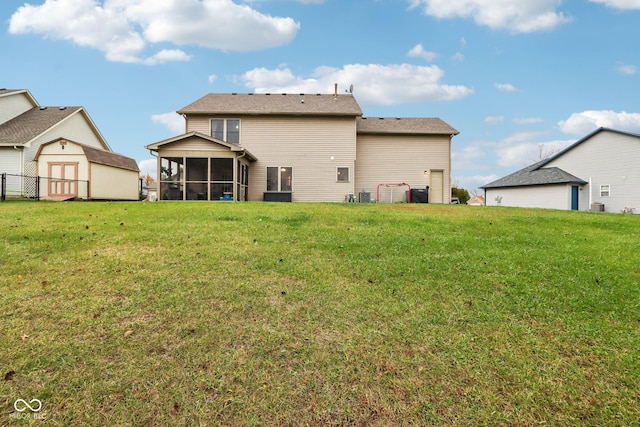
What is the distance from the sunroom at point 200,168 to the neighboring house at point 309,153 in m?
0.06

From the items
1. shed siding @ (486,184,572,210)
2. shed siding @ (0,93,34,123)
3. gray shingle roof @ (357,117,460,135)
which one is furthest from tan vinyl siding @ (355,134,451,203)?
shed siding @ (0,93,34,123)

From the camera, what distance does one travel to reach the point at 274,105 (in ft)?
63.7

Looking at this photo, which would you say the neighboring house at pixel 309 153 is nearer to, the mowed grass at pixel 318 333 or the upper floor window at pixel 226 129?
the upper floor window at pixel 226 129

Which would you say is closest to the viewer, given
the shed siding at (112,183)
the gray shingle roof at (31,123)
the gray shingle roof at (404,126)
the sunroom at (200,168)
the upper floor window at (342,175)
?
the sunroom at (200,168)

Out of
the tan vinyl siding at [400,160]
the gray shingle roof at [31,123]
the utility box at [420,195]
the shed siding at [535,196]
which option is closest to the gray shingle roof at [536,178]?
the shed siding at [535,196]

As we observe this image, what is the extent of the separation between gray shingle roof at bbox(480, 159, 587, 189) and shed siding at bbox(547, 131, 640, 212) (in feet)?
2.61

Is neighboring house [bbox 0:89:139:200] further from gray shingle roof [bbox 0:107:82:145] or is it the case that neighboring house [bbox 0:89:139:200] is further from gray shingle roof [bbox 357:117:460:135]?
gray shingle roof [bbox 357:117:460:135]

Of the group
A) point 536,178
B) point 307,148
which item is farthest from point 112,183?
point 536,178

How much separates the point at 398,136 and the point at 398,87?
833 cm

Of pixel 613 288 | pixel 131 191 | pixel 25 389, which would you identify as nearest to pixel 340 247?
pixel 613 288

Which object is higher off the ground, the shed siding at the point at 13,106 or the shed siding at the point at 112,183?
the shed siding at the point at 13,106

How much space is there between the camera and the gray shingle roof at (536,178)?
21.4 m

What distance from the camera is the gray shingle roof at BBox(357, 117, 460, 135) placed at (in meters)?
19.8

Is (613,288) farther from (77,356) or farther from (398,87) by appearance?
(398,87)
